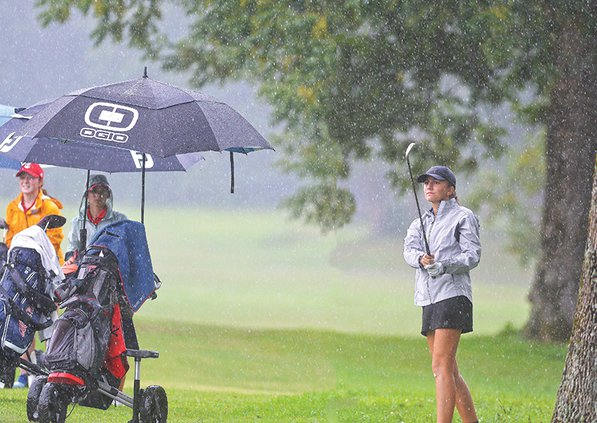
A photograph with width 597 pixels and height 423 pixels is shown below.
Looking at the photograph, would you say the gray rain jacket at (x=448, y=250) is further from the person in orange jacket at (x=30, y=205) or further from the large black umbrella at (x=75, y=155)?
the person in orange jacket at (x=30, y=205)

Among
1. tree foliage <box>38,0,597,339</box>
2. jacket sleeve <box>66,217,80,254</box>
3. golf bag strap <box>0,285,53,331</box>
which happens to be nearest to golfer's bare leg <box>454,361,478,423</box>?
golf bag strap <box>0,285,53,331</box>

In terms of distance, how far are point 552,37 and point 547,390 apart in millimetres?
4293

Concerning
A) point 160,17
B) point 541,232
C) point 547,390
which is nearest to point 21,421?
point 547,390

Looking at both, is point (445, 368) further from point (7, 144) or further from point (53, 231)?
point (53, 231)

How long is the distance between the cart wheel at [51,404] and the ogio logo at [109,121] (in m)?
1.36

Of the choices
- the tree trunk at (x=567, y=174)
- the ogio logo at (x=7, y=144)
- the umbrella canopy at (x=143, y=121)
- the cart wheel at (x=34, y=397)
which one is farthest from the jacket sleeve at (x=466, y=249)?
the tree trunk at (x=567, y=174)

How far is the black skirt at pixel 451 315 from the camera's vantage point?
705 cm

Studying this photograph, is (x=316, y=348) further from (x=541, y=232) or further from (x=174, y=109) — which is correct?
(x=174, y=109)

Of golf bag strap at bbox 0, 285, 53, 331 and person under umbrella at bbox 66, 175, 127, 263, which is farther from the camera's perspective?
person under umbrella at bbox 66, 175, 127, 263

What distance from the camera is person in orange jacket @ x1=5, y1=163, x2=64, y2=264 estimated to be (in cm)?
996

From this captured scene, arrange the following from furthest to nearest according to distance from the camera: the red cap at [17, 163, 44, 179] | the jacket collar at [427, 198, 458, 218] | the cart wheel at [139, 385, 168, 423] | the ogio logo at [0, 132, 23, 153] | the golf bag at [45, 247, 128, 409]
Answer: the red cap at [17, 163, 44, 179]
the ogio logo at [0, 132, 23, 153]
the jacket collar at [427, 198, 458, 218]
the cart wheel at [139, 385, 168, 423]
the golf bag at [45, 247, 128, 409]

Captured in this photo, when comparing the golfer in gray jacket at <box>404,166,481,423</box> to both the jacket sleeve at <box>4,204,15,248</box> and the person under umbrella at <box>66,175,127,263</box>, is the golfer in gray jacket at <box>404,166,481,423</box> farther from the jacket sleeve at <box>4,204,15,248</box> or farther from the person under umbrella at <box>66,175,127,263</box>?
the jacket sleeve at <box>4,204,15,248</box>

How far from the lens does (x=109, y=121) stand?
7.01m

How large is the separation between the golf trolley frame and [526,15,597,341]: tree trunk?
9.51 metres
